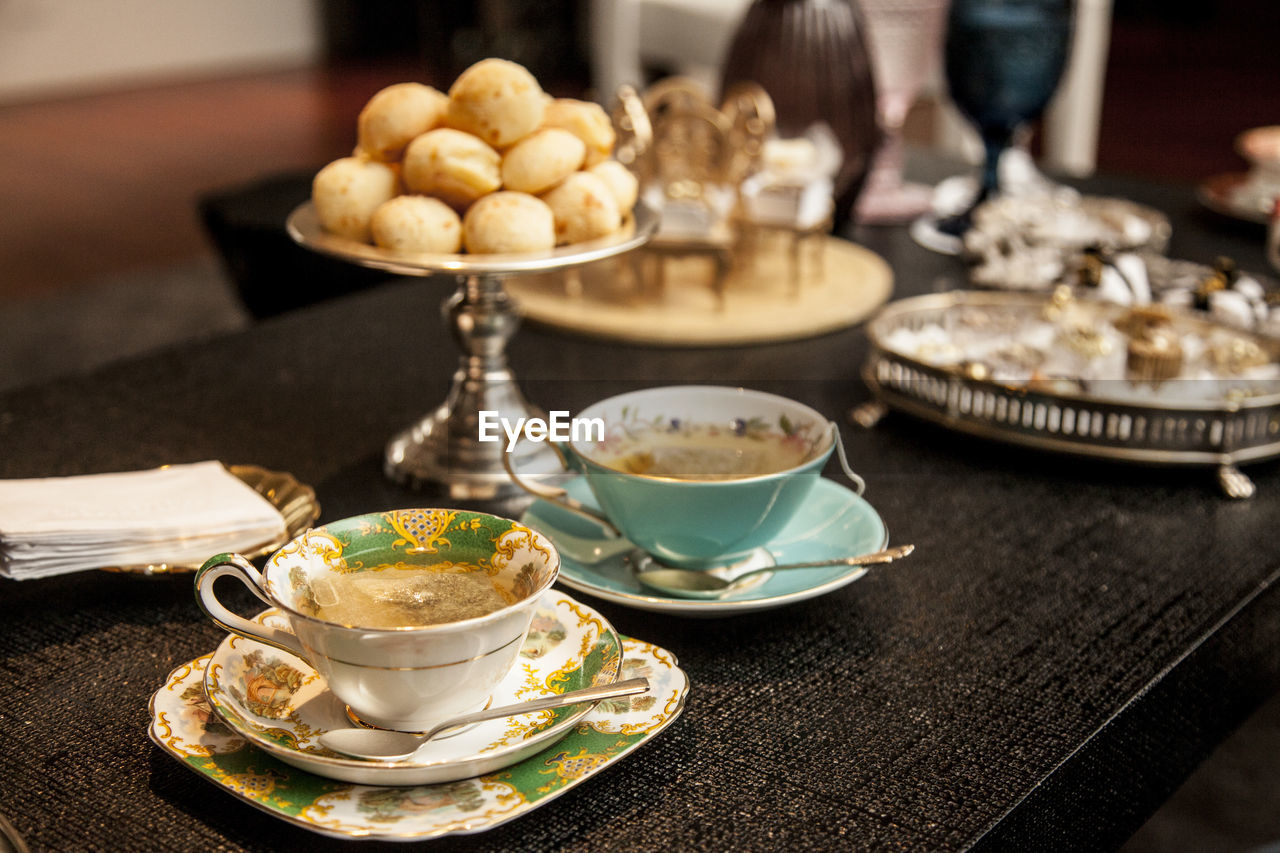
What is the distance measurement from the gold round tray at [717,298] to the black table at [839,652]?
Result: 0.09 meters

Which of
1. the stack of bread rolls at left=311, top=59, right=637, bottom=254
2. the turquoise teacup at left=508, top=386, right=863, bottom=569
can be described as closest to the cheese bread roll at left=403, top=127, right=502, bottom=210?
the stack of bread rolls at left=311, top=59, right=637, bottom=254

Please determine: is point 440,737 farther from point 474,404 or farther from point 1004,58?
point 1004,58

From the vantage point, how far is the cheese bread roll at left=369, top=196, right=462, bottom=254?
771mm

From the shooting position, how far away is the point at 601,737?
1.76 ft

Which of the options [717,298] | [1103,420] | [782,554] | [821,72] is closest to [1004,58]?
[821,72]

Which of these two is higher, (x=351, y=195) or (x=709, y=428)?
(x=351, y=195)

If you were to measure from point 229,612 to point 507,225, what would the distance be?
334mm

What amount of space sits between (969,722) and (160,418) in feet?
2.17

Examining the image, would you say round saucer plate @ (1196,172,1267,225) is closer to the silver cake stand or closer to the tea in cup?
the silver cake stand

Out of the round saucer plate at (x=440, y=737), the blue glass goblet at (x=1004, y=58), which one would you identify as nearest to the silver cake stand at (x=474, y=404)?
the round saucer plate at (x=440, y=737)

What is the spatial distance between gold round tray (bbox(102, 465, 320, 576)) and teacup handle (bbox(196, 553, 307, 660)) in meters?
0.18

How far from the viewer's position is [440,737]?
0.52 m

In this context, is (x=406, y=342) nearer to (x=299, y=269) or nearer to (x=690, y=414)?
(x=690, y=414)

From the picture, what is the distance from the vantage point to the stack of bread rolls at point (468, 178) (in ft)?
2.56
